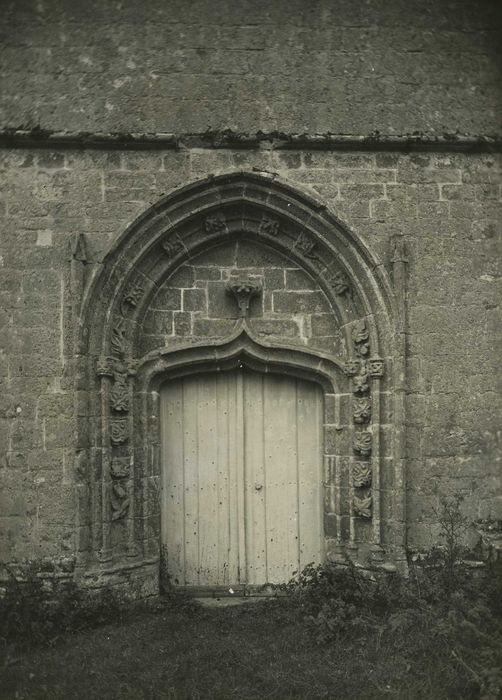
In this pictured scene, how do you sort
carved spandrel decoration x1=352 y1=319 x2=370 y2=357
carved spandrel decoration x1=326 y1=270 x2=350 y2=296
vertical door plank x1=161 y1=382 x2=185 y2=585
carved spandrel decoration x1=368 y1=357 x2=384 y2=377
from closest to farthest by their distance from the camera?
carved spandrel decoration x1=368 y1=357 x2=384 y2=377, carved spandrel decoration x1=352 y1=319 x2=370 y2=357, carved spandrel decoration x1=326 y1=270 x2=350 y2=296, vertical door plank x1=161 y1=382 x2=185 y2=585

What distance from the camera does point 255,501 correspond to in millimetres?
6141

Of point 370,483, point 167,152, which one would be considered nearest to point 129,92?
point 167,152

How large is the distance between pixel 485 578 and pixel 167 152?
4.41m

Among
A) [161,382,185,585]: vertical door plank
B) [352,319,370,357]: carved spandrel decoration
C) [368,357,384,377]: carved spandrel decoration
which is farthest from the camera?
[161,382,185,585]: vertical door plank

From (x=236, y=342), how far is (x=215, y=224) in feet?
3.49

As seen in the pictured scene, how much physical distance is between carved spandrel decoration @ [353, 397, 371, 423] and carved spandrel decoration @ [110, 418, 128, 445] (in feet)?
6.47

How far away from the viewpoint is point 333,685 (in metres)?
4.28

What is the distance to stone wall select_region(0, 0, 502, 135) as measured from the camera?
5797mm

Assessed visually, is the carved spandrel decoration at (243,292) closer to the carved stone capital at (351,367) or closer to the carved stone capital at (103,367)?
the carved stone capital at (351,367)

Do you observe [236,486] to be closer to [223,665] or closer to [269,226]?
[223,665]

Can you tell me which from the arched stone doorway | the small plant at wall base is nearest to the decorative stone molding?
the arched stone doorway

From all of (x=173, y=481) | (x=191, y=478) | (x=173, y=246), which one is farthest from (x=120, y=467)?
(x=173, y=246)

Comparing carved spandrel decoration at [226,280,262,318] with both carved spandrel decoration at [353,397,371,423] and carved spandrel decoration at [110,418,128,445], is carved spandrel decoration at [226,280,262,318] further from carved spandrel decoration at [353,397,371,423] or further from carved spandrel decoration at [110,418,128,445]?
carved spandrel decoration at [110,418,128,445]

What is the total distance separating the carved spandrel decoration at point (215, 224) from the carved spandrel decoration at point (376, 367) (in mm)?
1772
